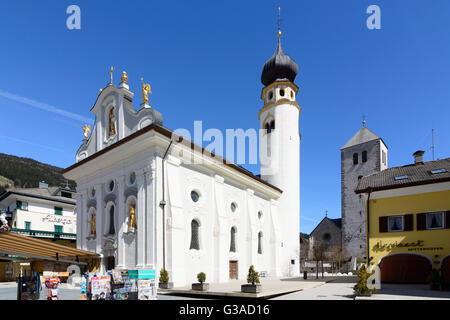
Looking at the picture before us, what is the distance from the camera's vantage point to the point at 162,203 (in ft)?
67.9

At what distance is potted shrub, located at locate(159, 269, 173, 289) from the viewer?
18609 mm

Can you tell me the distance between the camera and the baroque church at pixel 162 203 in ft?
69.1

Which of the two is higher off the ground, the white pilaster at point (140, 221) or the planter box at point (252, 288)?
the white pilaster at point (140, 221)

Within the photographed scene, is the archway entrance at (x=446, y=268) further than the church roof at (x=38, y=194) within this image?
No

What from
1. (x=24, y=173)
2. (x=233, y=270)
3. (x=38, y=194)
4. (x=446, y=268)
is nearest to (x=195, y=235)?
(x=233, y=270)

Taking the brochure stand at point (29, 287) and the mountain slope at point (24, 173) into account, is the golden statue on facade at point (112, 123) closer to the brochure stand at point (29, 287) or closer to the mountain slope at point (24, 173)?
the brochure stand at point (29, 287)

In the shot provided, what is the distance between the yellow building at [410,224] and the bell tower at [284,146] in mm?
13517

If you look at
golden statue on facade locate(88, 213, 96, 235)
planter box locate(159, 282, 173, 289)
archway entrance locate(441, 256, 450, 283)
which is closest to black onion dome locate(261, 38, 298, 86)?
golden statue on facade locate(88, 213, 96, 235)

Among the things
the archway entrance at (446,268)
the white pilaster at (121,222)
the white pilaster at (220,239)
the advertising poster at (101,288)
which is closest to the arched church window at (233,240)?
the white pilaster at (220,239)

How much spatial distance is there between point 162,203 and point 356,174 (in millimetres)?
40698

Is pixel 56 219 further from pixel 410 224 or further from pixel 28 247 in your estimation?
pixel 410 224
